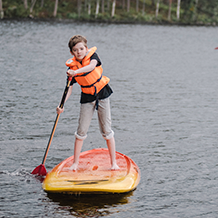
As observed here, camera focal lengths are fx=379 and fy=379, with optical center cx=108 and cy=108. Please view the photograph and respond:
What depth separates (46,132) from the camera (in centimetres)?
853

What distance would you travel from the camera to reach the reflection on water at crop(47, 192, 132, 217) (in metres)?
4.98

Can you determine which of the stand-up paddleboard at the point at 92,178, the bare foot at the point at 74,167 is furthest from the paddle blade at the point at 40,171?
the bare foot at the point at 74,167

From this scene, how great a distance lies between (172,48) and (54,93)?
18.8 metres

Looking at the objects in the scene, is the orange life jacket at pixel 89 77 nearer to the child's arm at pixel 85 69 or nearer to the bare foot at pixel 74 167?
the child's arm at pixel 85 69

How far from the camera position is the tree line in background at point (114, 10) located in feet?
192

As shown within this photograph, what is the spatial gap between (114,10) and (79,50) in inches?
2512

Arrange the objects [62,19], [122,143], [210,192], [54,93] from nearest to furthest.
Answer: [210,192] → [122,143] → [54,93] → [62,19]

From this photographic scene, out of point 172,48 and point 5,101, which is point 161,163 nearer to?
point 5,101

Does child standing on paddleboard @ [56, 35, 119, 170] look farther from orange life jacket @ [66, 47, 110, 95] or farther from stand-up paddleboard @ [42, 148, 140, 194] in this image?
stand-up paddleboard @ [42, 148, 140, 194]

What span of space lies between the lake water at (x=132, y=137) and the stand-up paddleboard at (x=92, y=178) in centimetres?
14

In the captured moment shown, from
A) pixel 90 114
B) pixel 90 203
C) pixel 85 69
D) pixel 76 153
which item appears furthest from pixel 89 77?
pixel 90 203

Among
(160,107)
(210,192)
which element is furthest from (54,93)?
(210,192)

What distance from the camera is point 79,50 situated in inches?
205

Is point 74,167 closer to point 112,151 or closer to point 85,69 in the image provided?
point 112,151
